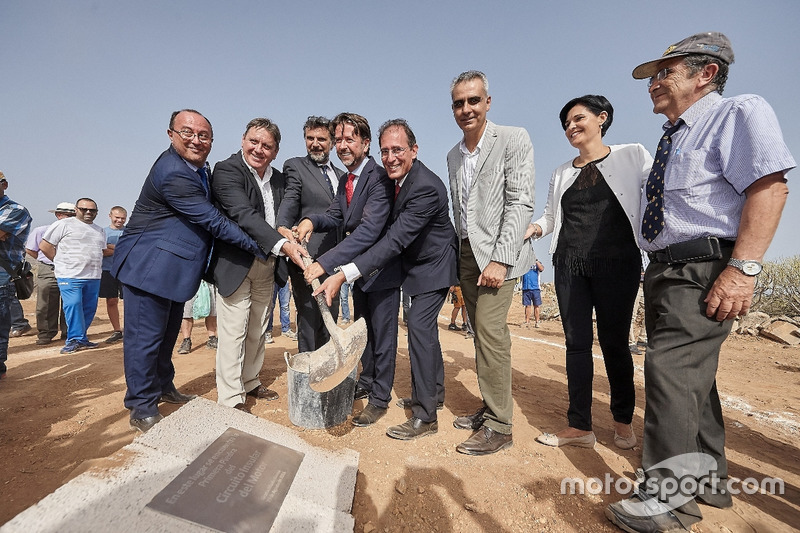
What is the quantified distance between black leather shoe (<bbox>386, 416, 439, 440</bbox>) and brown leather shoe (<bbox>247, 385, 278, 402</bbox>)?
1.35 m

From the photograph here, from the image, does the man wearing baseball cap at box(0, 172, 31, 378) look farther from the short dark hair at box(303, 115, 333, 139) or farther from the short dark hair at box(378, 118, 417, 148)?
the short dark hair at box(378, 118, 417, 148)

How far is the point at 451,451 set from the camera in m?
2.58

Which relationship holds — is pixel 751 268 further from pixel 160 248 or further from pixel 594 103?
pixel 160 248

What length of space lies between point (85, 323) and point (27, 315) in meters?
5.44

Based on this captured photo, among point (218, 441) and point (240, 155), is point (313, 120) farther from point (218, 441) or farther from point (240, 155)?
point (218, 441)

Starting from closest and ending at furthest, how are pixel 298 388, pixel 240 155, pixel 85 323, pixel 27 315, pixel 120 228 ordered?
pixel 298 388 → pixel 240 155 → pixel 85 323 → pixel 120 228 → pixel 27 315

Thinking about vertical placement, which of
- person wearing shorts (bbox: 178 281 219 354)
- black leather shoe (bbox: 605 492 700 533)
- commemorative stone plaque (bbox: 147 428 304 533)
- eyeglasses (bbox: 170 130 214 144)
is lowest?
person wearing shorts (bbox: 178 281 219 354)

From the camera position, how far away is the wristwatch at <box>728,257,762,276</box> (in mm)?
1587

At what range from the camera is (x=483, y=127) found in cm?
280

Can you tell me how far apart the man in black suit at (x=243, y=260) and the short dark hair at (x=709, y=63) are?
2665mm

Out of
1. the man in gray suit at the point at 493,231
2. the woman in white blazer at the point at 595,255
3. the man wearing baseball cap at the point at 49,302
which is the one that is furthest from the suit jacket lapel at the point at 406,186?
the man wearing baseball cap at the point at 49,302

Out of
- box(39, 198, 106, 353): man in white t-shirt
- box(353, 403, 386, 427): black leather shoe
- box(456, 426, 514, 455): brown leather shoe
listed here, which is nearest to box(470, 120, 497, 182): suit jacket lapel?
box(456, 426, 514, 455): brown leather shoe

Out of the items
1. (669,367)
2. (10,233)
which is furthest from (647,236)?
(10,233)

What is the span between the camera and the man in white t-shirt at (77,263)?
17.9 ft
